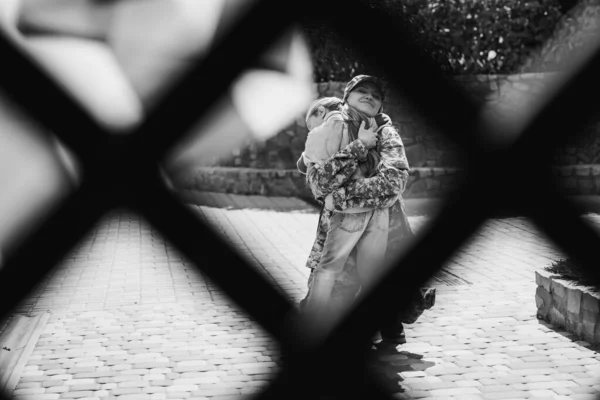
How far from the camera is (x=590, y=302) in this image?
417 centimetres

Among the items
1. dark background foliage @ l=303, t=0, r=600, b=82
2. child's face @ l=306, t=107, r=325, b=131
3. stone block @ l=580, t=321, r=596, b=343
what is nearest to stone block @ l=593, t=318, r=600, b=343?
stone block @ l=580, t=321, r=596, b=343

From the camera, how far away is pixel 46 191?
2.63 ft

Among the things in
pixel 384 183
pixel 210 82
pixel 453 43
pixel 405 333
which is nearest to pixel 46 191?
pixel 210 82

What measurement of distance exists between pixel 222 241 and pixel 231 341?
3637 millimetres

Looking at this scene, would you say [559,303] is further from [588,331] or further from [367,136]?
[367,136]

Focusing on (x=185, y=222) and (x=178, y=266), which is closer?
(x=185, y=222)

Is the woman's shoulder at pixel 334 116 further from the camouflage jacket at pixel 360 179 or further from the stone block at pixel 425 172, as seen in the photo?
the stone block at pixel 425 172

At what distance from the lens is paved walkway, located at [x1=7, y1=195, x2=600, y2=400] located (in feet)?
12.0

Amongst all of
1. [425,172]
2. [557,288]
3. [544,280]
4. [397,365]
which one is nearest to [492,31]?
[425,172]

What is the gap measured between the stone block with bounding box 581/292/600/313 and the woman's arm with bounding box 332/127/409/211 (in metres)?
1.29

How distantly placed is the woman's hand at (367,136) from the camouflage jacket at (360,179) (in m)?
0.04

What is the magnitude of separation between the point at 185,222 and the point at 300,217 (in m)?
8.32

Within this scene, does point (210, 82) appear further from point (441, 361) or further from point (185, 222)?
point (441, 361)

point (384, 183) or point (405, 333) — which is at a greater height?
point (384, 183)
